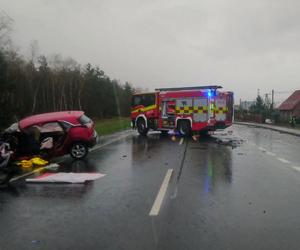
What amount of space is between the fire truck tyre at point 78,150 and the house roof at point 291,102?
6837 cm

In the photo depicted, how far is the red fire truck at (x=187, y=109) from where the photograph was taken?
2522 centimetres

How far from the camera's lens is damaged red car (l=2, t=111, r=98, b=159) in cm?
1341

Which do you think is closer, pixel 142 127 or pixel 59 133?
pixel 59 133

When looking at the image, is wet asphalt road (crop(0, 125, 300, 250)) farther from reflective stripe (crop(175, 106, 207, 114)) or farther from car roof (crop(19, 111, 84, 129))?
reflective stripe (crop(175, 106, 207, 114))

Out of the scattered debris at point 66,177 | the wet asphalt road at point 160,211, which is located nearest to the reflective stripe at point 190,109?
the wet asphalt road at point 160,211

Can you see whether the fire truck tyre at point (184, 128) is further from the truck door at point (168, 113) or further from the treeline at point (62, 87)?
the treeline at point (62, 87)

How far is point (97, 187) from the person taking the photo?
29.7ft

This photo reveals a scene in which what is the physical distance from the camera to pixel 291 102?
8050cm

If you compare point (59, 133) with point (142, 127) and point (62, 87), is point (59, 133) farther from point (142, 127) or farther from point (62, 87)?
point (62, 87)

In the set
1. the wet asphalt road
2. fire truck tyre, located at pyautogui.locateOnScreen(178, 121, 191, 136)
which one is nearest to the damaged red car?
the wet asphalt road

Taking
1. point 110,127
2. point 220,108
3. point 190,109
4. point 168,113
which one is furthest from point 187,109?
point 110,127

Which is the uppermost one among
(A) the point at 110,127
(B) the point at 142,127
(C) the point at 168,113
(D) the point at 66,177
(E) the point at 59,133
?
(C) the point at 168,113

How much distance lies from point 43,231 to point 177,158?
880 cm

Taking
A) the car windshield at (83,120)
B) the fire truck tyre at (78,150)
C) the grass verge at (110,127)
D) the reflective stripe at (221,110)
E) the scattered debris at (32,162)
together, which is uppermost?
the reflective stripe at (221,110)
